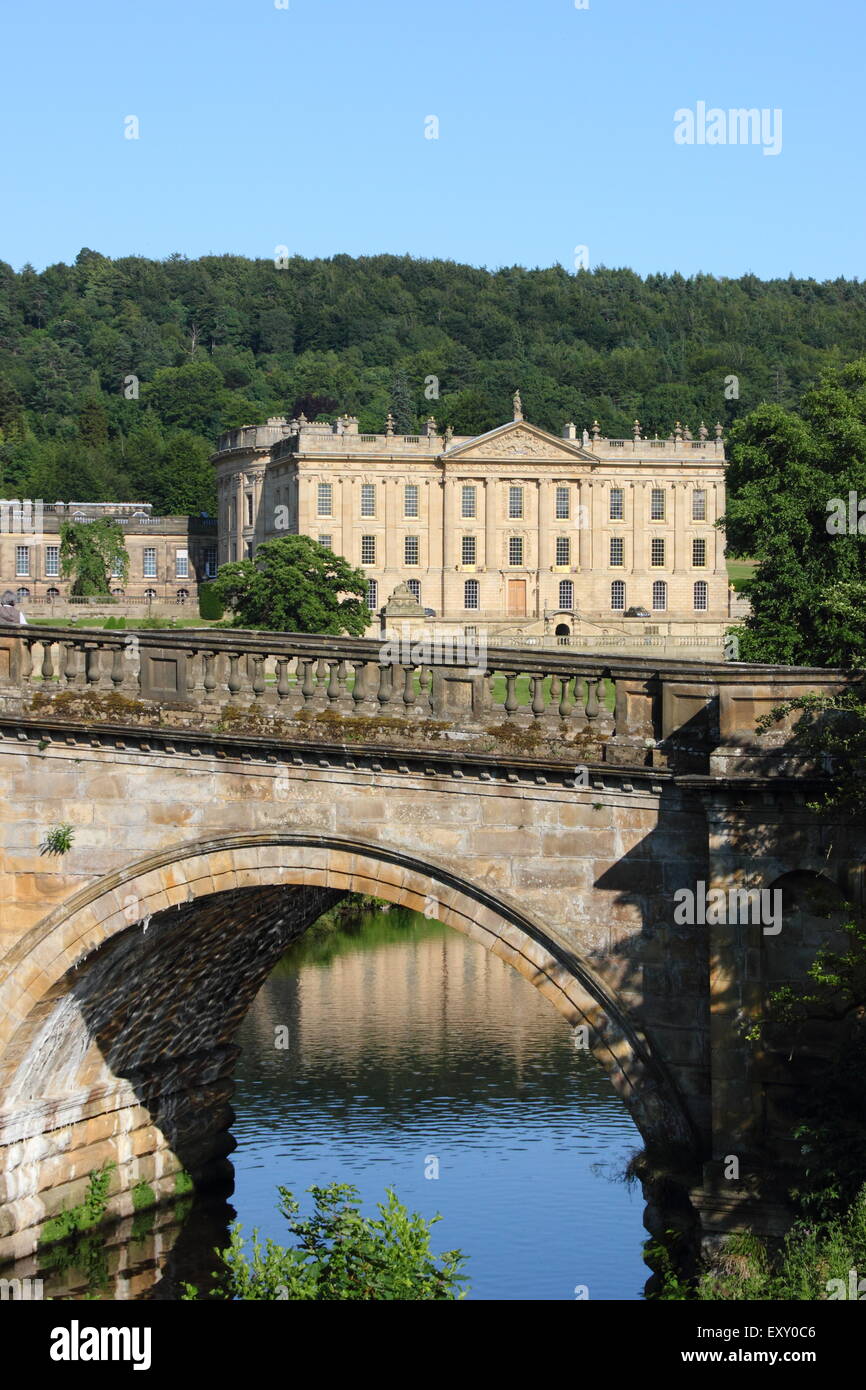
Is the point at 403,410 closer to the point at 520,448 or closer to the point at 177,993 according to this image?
the point at 520,448

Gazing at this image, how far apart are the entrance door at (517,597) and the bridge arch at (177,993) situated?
103m

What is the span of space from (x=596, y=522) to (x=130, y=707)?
Result: 11236cm

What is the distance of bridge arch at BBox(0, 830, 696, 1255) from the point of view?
57.6 feet

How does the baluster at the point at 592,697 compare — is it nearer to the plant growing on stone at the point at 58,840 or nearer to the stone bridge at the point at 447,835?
the stone bridge at the point at 447,835

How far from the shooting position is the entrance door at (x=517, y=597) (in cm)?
12950

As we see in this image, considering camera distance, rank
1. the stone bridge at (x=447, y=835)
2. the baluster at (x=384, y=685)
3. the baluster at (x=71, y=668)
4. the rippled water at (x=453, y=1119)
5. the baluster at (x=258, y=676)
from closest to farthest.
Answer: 1. the stone bridge at (x=447, y=835)
2. the baluster at (x=384, y=685)
3. the baluster at (x=258, y=676)
4. the baluster at (x=71, y=668)
5. the rippled water at (x=453, y=1119)

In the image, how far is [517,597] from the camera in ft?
426

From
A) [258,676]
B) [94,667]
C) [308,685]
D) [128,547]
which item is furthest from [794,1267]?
[128,547]


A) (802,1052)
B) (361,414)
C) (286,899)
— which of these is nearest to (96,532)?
(361,414)

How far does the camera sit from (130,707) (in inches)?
774

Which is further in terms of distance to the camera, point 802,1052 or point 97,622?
point 97,622

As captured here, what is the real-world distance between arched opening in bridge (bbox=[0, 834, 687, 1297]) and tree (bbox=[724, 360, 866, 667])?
24.0m

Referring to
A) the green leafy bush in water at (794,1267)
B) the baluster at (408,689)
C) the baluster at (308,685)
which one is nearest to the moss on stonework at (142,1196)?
the baluster at (308,685)
